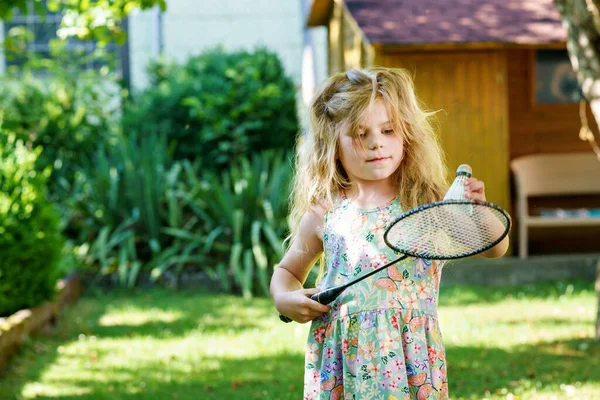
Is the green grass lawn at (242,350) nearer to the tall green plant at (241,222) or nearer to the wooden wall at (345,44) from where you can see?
the tall green plant at (241,222)

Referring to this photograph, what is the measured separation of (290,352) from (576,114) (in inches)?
255

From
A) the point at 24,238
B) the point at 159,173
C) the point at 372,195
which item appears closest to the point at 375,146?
the point at 372,195

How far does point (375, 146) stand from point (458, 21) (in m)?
7.97

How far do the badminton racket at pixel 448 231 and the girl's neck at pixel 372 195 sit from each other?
1.14ft

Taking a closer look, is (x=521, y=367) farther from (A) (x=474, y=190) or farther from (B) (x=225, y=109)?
(B) (x=225, y=109)

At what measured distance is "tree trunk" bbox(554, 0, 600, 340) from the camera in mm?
6113

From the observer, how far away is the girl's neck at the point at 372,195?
321cm

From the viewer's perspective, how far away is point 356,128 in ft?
10.2

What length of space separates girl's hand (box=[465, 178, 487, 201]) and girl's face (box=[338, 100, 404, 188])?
34 centimetres

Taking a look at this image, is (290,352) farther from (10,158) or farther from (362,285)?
(362,285)

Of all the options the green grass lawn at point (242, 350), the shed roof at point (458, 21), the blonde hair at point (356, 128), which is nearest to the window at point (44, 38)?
the shed roof at point (458, 21)

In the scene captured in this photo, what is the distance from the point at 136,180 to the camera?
10805mm

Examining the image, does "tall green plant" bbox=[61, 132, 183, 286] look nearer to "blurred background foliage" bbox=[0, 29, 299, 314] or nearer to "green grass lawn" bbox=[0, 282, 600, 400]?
"blurred background foliage" bbox=[0, 29, 299, 314]

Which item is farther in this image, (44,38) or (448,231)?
(44,38)
